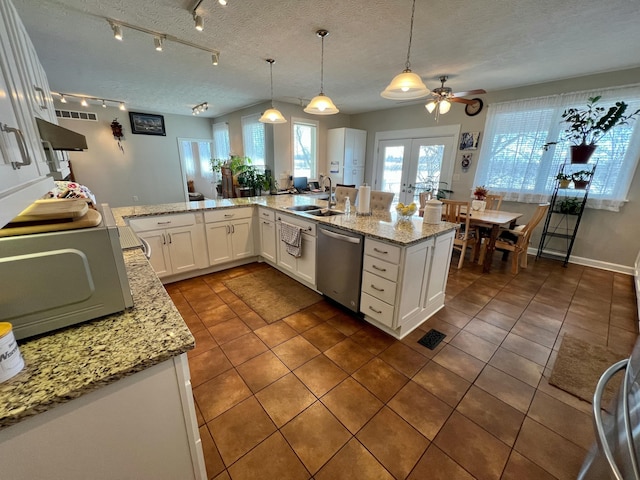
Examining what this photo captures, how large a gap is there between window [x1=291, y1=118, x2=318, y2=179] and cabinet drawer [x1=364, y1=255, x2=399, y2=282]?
13.0ft

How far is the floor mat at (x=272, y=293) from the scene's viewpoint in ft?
8.36

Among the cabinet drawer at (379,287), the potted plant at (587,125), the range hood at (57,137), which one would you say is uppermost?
the potted plant at (587,125)

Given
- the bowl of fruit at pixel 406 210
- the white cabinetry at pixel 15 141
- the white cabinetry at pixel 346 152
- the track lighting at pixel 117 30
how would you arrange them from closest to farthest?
the white cabinetry at pixel 15 141
the track lighting at pixel 117 30
the bowl of fruit at pixel 406 210
the white cabinetry at pixel 346 152

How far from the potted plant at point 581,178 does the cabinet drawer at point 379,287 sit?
3469 millimetres

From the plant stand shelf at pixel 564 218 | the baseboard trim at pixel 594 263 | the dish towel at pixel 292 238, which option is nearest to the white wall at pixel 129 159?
the dish towel at pixel 292 238

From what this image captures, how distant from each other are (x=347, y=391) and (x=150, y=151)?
7223 mm

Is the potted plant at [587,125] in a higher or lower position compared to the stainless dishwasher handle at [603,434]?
higher

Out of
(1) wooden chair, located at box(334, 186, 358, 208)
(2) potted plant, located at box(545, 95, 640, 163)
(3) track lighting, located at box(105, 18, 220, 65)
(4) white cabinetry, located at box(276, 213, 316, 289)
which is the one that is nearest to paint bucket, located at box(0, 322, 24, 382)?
(4) white cabinetry, located at box(276, 213, 316, 289)

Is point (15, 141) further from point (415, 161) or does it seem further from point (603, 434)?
point (415, 161)

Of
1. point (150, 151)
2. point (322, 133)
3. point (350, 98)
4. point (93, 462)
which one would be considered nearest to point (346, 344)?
point (93, 462)

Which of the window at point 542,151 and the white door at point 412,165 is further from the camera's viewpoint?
the white door at point 412,165

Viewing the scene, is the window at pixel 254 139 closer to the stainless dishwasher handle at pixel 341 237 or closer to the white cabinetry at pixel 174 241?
the white cabinetry at pixel 174 241

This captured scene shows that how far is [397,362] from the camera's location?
1.92 m

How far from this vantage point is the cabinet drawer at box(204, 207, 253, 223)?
312cm
